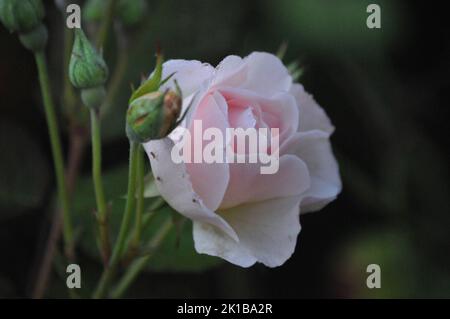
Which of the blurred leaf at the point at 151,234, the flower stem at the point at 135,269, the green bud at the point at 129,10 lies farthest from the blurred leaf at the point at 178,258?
the green bud at the point at 129,10

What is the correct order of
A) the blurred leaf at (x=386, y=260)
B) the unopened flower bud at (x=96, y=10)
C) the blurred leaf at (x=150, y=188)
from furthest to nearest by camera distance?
the blurred leaf at (x=386, y=260), the unopened flower bud at (x=96, y=10), the blurred leaf at (x=150, y=188)

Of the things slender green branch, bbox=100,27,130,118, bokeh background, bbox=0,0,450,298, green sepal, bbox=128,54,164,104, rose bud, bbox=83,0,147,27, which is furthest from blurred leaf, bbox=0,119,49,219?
green sepal, bbox=128,54,164,104

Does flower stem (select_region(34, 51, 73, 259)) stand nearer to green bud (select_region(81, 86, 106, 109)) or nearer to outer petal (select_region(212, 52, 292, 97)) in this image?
green bud (select_region(81, 86, 106, 109))

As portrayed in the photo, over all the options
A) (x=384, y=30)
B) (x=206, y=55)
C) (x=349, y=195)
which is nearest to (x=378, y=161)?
(x=349, y=195)

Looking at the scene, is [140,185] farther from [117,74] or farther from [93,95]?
[117,74]

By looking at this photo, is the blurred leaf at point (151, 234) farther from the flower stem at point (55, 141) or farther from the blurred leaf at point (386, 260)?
the blurred leaf at point (386, 260)

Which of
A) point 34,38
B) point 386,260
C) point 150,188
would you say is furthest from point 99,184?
point 386,260

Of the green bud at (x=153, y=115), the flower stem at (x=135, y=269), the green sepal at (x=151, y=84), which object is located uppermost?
the green sepal at (x=151, y=84)
